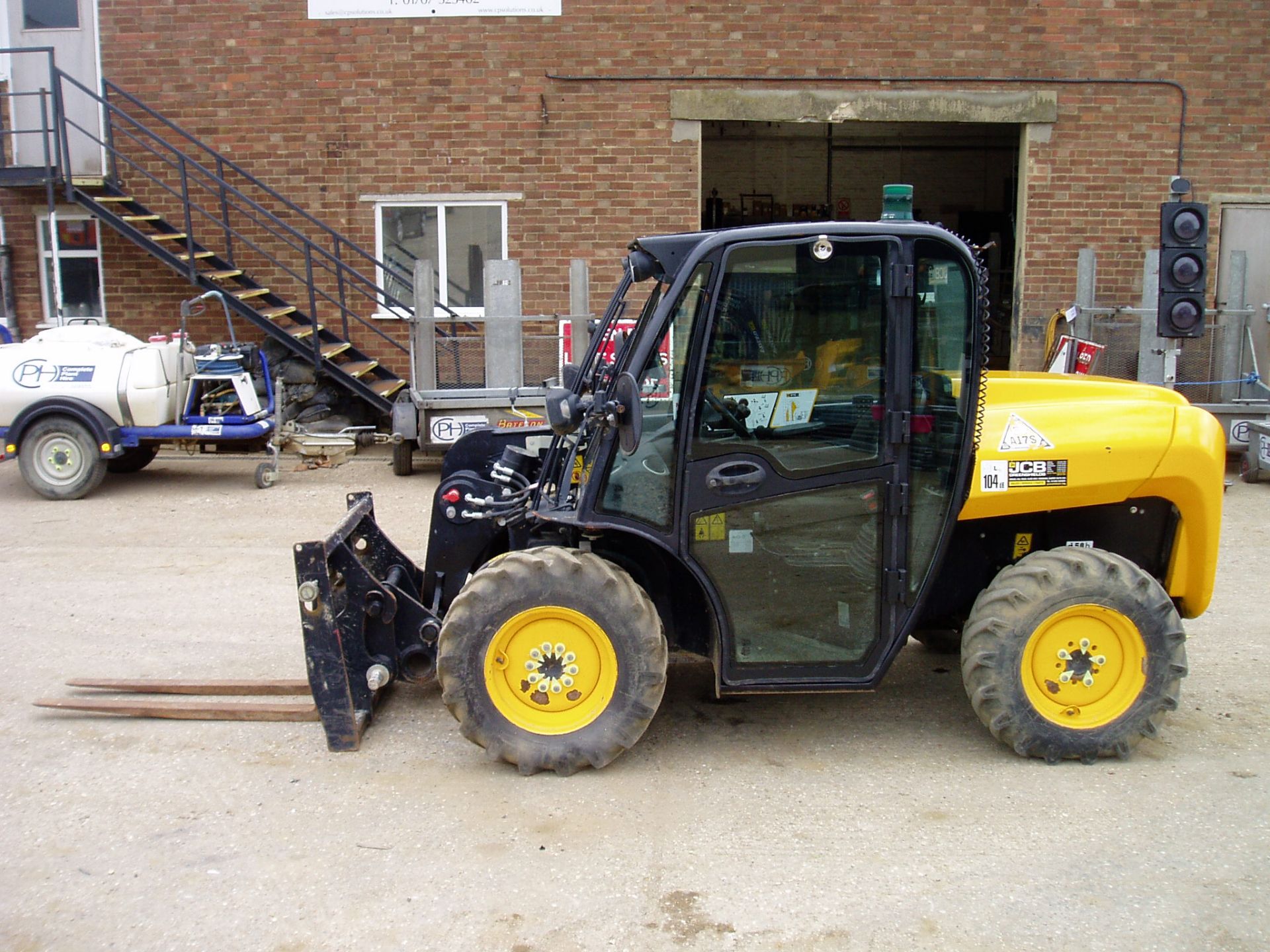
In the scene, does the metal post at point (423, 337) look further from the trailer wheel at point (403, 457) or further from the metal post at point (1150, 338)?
the metal post at point (1150, 338)

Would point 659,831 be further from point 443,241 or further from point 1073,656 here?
point 443,241

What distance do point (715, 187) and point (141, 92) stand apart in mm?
8943

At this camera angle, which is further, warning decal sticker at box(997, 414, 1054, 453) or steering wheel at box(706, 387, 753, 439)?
Answer: warning decal sticker at box(997, 414, 1054, 453)

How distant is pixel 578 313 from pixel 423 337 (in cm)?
154

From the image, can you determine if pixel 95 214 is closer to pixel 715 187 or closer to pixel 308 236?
pixel 308 236

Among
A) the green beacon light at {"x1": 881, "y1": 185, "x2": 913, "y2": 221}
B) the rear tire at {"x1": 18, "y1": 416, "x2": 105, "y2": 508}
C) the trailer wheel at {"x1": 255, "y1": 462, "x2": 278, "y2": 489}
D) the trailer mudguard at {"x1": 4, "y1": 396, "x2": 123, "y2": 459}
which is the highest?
the green beacon light at {"x1": 881, "y1": 185, "x2": 913, "y2": 221}

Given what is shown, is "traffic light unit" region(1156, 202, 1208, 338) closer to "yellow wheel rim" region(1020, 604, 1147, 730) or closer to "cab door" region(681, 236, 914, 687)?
"yellow wheel rim" region(1020, 604, 1147, 730)

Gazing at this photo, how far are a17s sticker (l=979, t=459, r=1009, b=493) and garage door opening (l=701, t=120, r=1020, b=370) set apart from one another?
46.5 ft

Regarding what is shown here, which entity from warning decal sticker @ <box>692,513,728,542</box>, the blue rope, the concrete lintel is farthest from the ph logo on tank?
the blue rope

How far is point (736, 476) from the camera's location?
434 centimetres

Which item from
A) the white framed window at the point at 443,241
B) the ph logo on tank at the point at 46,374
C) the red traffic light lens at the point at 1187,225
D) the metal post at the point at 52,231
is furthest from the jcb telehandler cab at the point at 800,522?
the metal post at the point at 52,231

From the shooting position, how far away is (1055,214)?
44.9 feet

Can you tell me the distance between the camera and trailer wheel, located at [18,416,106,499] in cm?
1025

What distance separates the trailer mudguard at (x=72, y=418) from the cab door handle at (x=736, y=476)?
7.72 metres
